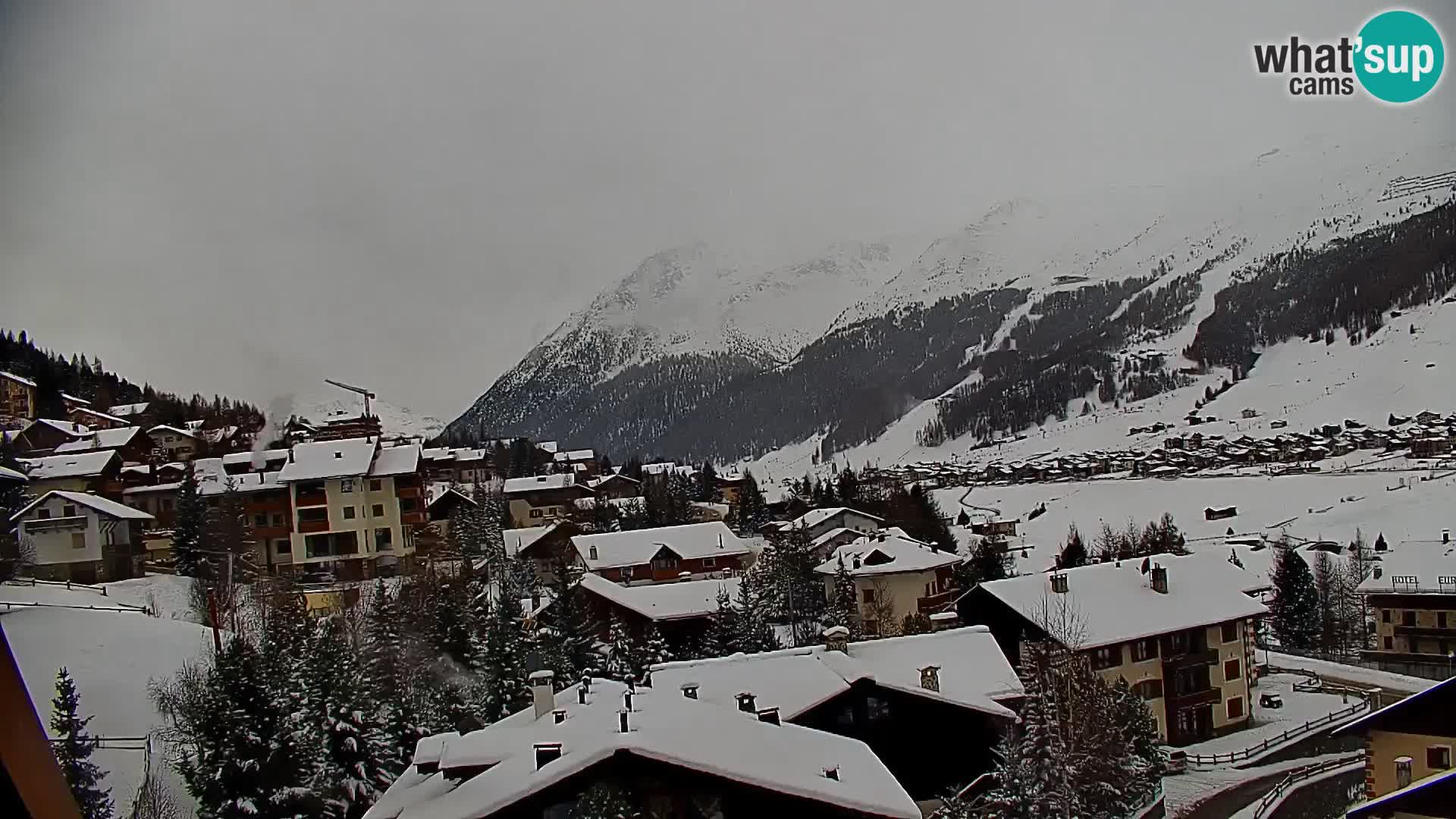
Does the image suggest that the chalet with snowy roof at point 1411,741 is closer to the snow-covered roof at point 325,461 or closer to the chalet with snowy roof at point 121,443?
the chalet with snowy roof at point 121,443

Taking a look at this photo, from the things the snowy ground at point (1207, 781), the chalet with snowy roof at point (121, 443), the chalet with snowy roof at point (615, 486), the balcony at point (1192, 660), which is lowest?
the snowy ground at point (1207, 781)

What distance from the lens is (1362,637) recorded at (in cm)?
543

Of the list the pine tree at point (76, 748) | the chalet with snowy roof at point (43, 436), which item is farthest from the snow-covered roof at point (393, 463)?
the pine tree at point (76, 748)

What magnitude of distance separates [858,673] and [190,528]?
11.6 feet

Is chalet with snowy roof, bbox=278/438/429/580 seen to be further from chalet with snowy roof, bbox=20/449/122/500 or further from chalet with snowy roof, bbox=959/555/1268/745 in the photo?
chalet with snowy roof, bbox=959/555/1268/745

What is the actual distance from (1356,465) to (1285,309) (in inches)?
120

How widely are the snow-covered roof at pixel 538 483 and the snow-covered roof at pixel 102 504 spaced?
3.07 meters

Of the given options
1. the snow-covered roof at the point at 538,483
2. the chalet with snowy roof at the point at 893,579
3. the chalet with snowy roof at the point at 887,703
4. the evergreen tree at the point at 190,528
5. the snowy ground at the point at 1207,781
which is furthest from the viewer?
the snow-covered roof at the point at 538,483

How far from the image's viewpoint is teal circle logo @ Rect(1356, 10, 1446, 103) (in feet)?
12.9

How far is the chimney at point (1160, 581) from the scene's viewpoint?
5.86m

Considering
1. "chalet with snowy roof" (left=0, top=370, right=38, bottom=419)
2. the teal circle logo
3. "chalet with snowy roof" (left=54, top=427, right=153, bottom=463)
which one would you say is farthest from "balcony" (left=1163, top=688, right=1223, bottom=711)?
"chalet with snowy roof" (left=0, top=370, right=38, bottom=419)

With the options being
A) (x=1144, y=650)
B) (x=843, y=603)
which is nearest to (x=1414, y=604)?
(x=1144, y=650)

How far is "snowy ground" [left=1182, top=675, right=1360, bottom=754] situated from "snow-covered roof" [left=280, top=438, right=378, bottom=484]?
15.9 ft

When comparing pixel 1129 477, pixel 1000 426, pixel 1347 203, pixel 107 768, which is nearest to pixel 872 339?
pixel 1000 426
